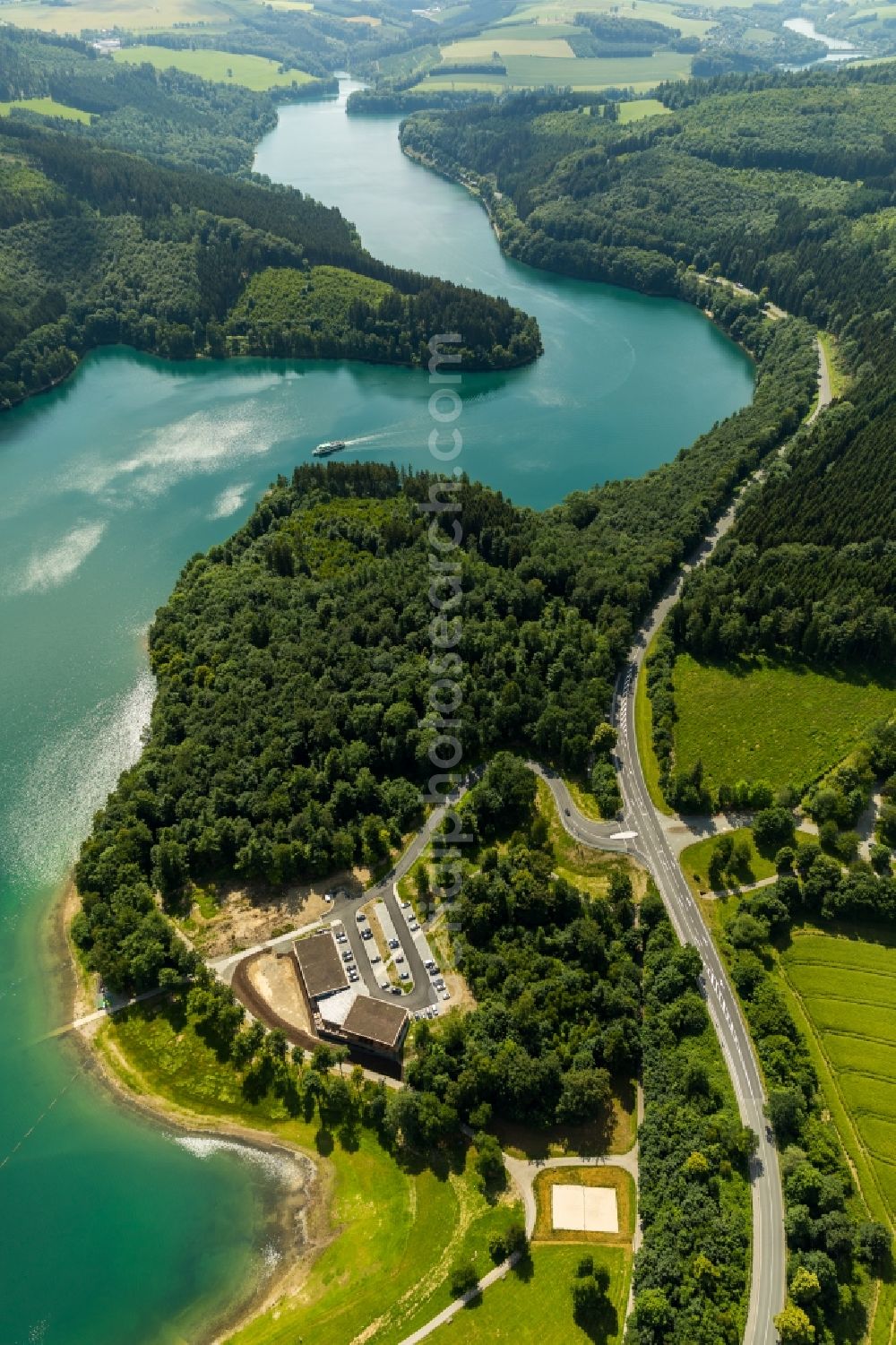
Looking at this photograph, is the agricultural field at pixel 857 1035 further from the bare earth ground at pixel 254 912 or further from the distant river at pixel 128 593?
the distant river at pixel 128 593

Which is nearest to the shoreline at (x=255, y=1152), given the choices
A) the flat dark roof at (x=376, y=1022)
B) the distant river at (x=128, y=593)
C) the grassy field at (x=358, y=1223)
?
the grassy field at (x=358, y=1223)

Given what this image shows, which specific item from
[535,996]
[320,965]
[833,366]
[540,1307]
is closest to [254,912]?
[320,965]

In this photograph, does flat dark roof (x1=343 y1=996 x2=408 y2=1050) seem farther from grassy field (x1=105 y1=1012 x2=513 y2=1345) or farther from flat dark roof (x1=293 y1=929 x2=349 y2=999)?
grassy field (x1=105 y1=1012 x2=513 y2=1345)

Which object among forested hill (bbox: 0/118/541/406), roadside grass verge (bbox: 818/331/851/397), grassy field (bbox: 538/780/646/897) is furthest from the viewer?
forested hill (bbox: 0/118/541/406)

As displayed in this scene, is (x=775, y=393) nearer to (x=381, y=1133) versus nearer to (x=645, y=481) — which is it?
(x=645, y=481)

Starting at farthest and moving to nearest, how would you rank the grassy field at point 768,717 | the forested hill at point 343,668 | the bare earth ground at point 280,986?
the grassy field at point 768,717 < the forested hill at point 343,668 < the bare earth ground at point 280,986

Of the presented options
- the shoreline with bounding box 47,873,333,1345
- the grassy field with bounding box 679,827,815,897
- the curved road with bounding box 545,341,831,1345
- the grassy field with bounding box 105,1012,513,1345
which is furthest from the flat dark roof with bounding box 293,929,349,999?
the grassy field with bounding box 679,827,815,897
